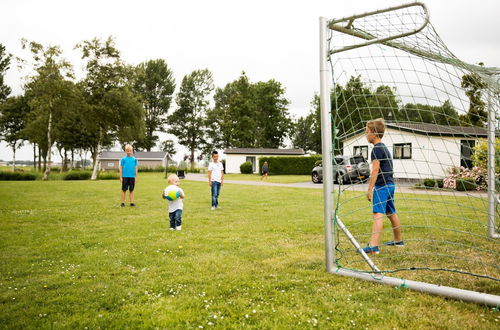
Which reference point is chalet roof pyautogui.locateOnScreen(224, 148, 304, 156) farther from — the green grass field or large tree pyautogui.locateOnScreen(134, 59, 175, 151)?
the green grass field

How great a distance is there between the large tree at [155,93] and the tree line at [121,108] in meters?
0.19

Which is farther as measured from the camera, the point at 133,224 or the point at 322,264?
Result: the point at 133,224

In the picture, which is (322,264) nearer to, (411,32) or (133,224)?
(411,32)

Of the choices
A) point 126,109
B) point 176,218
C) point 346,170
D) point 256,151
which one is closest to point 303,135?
point 256,151

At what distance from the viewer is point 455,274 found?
406 centimetres

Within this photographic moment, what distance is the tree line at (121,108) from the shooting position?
107ft

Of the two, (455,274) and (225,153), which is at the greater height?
(225,153)

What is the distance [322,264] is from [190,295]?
6.26 feet

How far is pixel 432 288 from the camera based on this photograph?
136 inches

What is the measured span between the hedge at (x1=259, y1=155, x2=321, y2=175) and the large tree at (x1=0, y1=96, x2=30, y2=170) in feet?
130

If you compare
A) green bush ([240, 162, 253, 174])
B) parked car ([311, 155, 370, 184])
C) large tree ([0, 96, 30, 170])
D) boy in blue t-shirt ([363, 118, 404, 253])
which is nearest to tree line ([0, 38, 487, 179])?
large tree ([0, 96, 30, 170])

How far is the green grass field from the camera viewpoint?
2922 mm

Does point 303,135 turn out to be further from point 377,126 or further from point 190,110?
point 377,126

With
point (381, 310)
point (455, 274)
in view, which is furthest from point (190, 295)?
point (455, 274)
